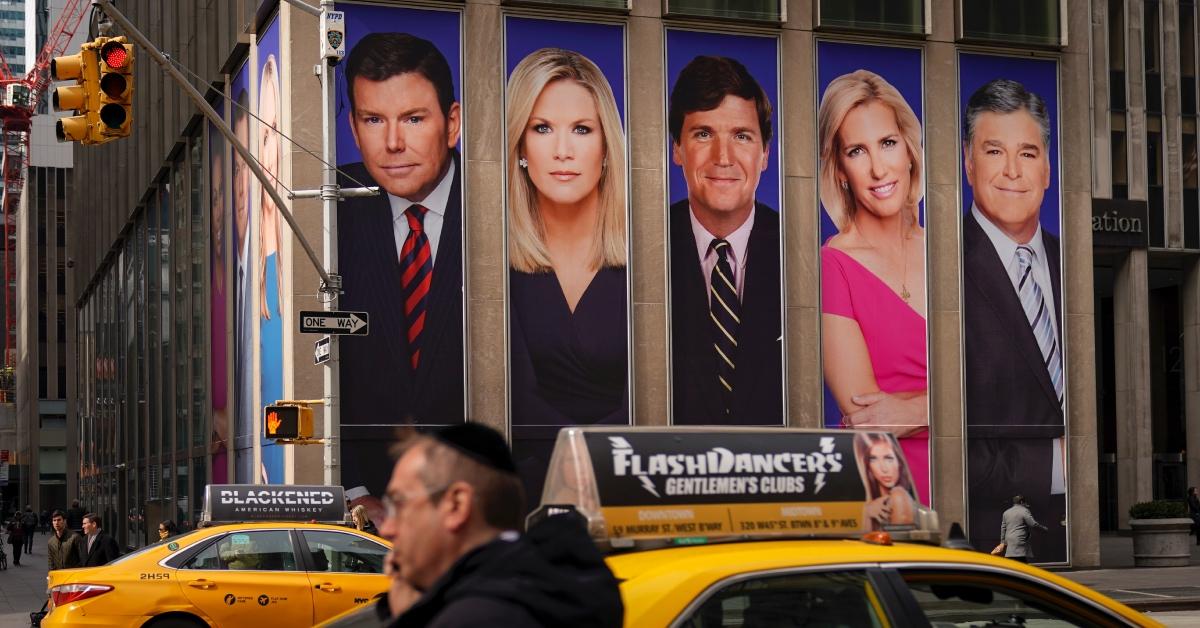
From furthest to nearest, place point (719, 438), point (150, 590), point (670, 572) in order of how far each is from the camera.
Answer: point (150, 590)
point (719, 438)
point (670, 572)

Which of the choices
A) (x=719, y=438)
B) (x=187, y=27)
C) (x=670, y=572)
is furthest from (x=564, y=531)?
(x=187, y=27)

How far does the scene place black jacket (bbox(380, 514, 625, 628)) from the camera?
2.81m

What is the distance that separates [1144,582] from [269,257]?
56.7ft

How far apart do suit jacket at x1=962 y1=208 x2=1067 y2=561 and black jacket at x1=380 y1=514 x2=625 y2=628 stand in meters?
28.1

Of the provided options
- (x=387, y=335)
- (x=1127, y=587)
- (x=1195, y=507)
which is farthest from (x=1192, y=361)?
(x=387, y=335)

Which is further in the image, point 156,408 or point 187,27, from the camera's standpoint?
point 156,408

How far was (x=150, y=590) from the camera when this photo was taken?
13.3 meters

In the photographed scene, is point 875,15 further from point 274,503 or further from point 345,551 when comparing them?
point 345,551

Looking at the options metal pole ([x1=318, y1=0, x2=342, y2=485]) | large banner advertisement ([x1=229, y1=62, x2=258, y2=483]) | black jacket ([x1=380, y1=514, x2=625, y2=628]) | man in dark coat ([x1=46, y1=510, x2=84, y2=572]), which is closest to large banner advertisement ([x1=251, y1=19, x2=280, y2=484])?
large banner advertisement ([x1=229, y1=62, x2=258, y2=483])

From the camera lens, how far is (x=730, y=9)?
29.2m

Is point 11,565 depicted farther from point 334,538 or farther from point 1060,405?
point 334,538

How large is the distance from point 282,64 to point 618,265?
716 cm

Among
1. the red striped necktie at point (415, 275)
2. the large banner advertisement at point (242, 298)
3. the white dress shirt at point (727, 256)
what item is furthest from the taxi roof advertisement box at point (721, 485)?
the large banner advertisement at point (242, 298)

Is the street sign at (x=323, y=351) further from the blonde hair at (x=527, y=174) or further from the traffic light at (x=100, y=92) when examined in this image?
the blonde hair at (x=527, y=174)
